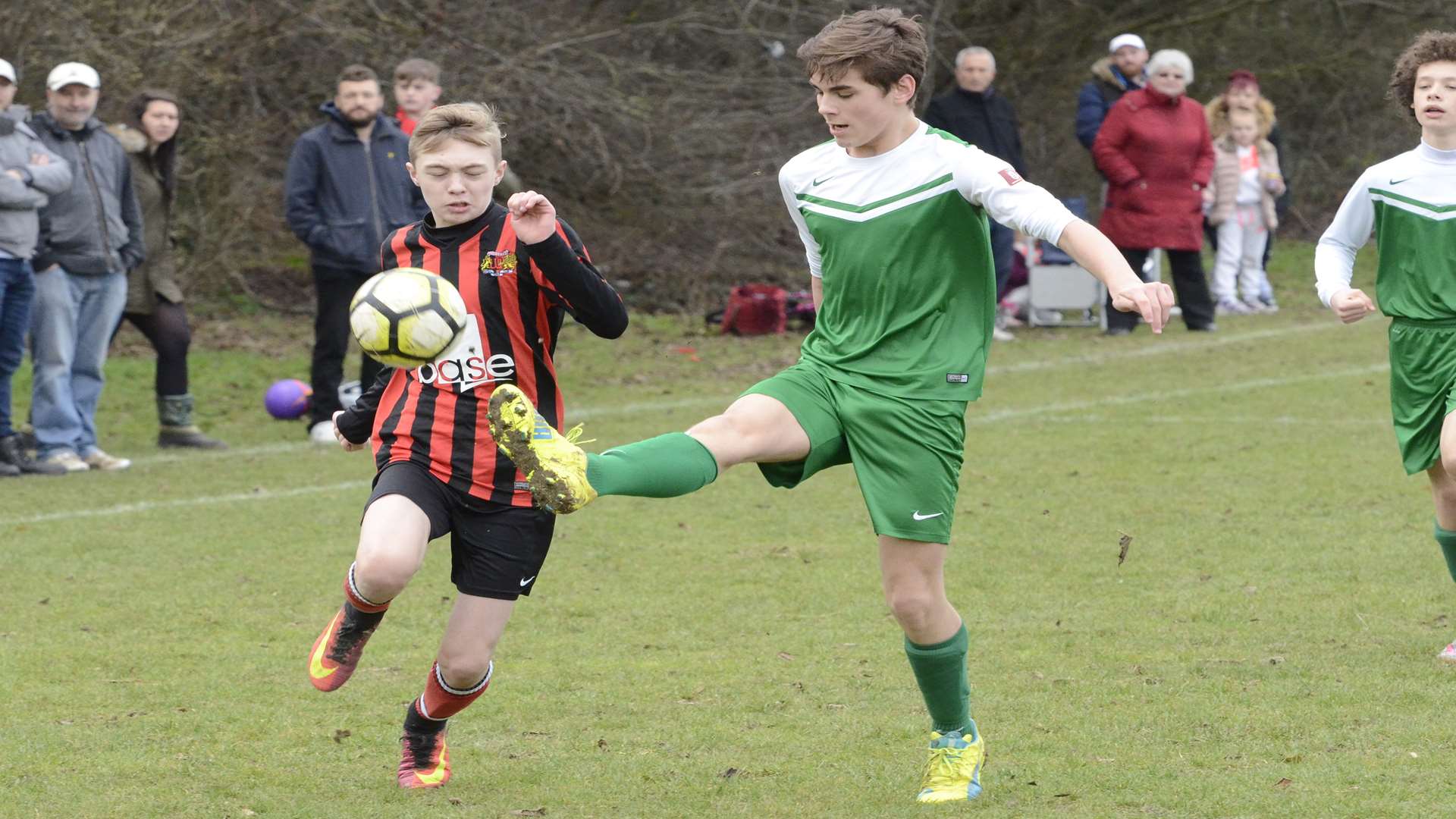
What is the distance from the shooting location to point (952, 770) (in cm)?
446

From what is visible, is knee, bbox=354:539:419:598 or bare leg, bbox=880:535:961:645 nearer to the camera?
knee, bbox=354:539:419:598

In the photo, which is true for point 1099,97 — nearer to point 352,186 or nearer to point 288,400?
point 352,186

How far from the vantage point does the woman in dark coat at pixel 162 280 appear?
34.1ft

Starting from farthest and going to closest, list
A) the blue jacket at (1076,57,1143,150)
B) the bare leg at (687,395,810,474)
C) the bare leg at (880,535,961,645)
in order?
the blue jacket at (1076,57,1143,150)
the bare leg at (880,535,961,645)
the bare leg at (687,395,810,474)

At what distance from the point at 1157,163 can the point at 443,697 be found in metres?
10.5

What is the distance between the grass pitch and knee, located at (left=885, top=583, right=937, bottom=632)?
441 millimetres

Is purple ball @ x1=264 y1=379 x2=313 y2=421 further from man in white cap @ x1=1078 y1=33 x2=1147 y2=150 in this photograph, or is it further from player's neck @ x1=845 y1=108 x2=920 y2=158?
player's neck @ x1=845 y1=108 x2=920 y2=158

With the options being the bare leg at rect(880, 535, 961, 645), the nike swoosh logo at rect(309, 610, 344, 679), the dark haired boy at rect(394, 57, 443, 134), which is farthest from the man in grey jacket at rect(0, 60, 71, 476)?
the bare leg at rect(880, 535, 961, 645)

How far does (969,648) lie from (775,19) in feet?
37.3

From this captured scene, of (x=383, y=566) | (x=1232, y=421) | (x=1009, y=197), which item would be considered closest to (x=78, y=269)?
(x=383, y=566)

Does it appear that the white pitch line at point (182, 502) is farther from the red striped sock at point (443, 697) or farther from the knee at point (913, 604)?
the knee at point (913, 604)

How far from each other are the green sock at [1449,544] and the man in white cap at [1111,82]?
9175mm

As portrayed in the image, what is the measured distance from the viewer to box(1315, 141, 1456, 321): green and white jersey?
5414mm

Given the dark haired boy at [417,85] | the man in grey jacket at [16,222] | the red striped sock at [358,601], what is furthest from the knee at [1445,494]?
the man in grey jacket at [16,222]
